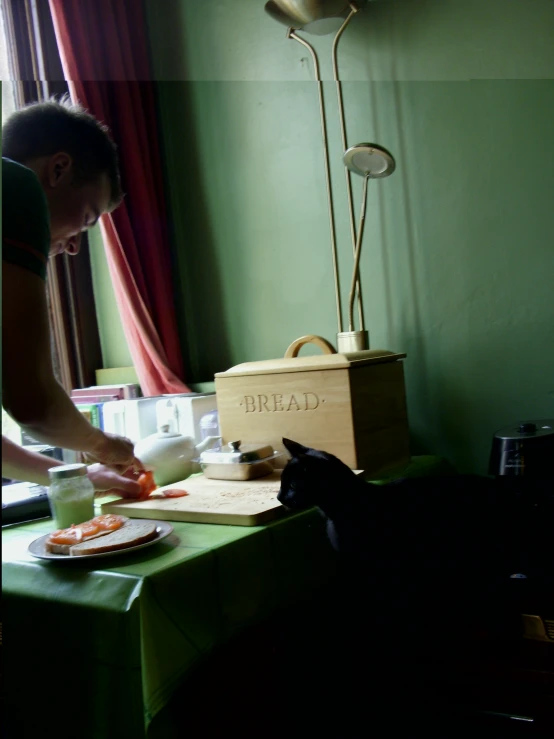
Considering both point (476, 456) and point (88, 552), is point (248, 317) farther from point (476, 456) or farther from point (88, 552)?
point (88, 552)

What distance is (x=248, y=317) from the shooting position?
205cm

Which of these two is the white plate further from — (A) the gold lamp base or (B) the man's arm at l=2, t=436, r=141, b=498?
(A) the gold lamp base

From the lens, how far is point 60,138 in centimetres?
107

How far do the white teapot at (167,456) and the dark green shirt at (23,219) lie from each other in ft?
2.08

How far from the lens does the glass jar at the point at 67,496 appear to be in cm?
105

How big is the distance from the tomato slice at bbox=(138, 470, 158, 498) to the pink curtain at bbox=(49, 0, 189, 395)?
0.79 metres

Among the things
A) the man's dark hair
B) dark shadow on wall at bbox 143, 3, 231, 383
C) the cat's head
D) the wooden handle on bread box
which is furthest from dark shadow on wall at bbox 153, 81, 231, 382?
the cat's head

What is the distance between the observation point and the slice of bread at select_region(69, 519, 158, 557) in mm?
886

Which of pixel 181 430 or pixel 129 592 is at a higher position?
pixel 181 430

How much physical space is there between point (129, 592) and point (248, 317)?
1330mm

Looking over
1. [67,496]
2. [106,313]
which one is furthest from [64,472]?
[106,313]

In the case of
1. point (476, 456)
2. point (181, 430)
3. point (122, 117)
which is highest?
point (122, 117)

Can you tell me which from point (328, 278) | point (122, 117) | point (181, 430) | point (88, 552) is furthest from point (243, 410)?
point (122, 117)

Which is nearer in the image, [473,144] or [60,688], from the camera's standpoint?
[60,688]
